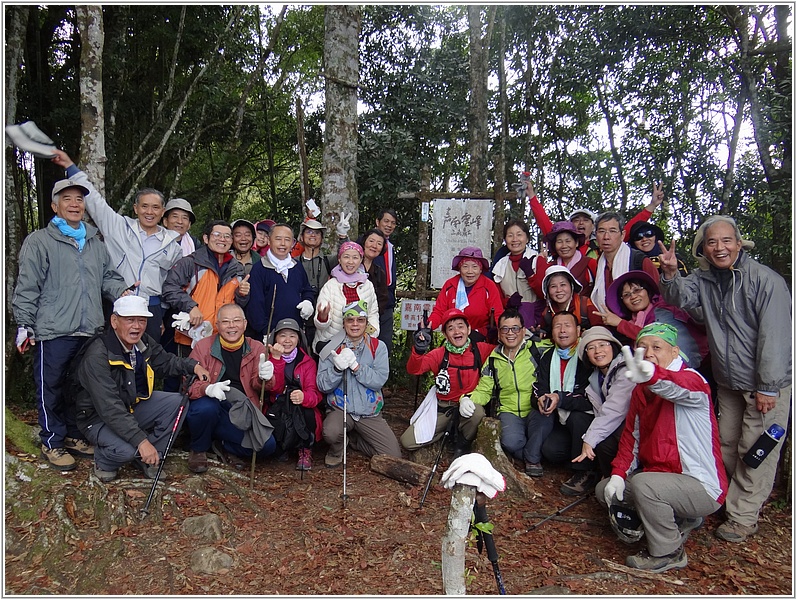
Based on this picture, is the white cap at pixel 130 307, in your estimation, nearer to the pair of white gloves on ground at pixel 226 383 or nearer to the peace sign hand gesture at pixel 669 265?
the pair of white gloves on ground at pixel 226 383

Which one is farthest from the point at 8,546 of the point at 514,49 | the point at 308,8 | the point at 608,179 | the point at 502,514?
the point at 308,8

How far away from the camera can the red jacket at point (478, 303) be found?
263 inches

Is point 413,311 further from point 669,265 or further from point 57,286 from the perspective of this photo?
point 57,286

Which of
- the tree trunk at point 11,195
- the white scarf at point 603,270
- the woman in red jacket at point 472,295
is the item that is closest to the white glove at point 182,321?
the woman in red jacket at point 472,295

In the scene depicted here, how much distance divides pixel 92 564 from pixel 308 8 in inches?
562

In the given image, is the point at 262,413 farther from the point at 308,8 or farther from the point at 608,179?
the point at 308,8

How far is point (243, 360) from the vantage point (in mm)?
5754

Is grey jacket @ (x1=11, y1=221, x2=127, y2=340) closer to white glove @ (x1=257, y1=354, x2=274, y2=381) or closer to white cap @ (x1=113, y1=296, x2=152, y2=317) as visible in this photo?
white cap @ (x1=113, y1=296, x2=152, y2=317)

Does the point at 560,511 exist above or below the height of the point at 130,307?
below

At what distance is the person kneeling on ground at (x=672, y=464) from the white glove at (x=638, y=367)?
0.12 meters

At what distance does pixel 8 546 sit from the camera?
4.05 metres

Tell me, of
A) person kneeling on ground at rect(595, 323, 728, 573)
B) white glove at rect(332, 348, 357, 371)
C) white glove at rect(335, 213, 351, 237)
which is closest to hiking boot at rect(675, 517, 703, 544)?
person kneeling on ground at rect(595, 323, 728, 573)

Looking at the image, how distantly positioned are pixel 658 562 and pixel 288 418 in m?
3.71

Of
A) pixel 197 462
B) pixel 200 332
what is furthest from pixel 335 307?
pixel 197 462
